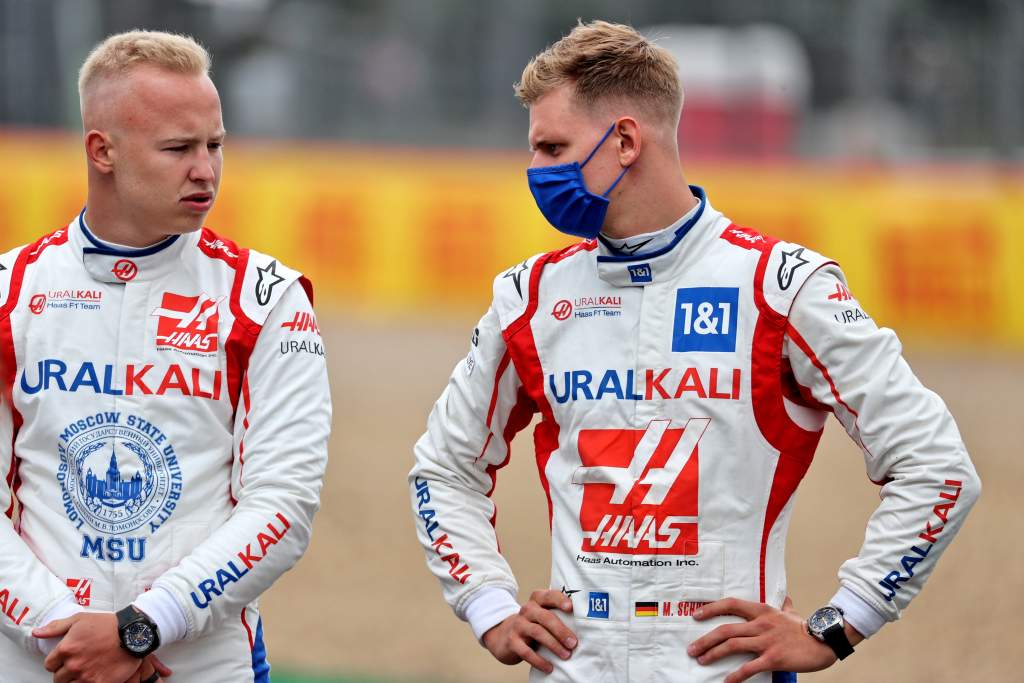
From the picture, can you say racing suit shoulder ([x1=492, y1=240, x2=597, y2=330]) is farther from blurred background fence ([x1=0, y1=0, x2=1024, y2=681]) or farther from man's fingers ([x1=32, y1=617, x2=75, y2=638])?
blurred background fence ([x1=0, y1=0, x2=1024, y2=681])

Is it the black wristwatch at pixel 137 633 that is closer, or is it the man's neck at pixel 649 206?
the black wristwatch at pixel 137 633

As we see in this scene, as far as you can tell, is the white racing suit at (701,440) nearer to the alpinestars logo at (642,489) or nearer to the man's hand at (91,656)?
the alpinestars logo at (642,489)

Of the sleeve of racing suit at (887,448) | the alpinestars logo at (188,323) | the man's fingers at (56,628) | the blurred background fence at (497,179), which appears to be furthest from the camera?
the blurred background fence at (497,179)

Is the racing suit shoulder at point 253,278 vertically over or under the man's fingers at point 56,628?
over

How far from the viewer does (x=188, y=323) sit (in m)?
3.29

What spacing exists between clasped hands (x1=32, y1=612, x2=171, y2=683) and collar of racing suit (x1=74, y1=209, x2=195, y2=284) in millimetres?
813

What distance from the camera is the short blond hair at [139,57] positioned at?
129 inches

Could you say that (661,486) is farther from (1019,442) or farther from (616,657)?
(1019,442)

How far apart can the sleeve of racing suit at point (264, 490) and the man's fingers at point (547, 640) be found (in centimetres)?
56

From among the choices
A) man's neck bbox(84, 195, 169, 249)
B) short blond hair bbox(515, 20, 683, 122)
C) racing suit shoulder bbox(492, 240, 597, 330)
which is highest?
short blond hair bbox(515, 20, 683, 122)

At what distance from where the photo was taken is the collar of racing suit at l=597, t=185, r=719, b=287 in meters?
3.16

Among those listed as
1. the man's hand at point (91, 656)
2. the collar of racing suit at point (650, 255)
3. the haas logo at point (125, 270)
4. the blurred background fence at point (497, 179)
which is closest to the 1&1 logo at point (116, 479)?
the man's hand at point (91, 656)

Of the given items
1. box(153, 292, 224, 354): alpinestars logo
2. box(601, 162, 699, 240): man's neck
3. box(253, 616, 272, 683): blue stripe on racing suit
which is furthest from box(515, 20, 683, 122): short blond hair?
box(253, 616, 272, 683): blue stripe on racing suit

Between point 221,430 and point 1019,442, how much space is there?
867 cm
